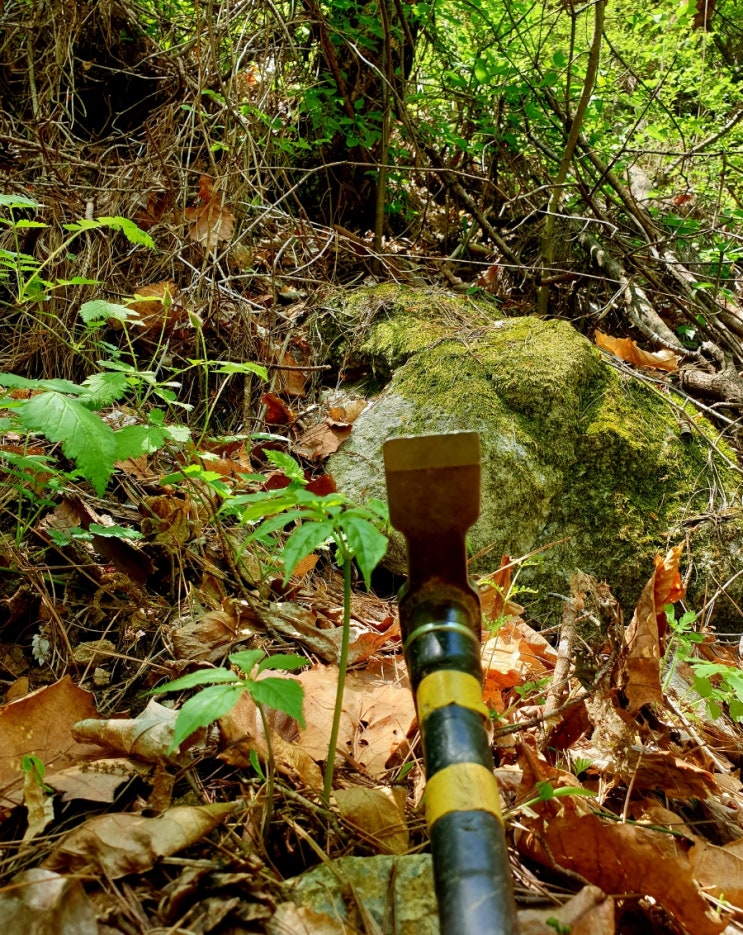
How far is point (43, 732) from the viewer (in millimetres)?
1347

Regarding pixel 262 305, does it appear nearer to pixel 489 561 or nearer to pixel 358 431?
pixel 358 431

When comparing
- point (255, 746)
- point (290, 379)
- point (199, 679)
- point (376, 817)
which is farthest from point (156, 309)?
point (376, 817)

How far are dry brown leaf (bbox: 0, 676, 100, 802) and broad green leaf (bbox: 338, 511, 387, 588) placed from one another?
2.42 feet

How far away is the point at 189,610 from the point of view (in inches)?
72.1

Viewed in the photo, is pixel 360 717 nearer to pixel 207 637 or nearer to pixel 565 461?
pixel 207 637

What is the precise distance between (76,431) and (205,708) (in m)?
0.67

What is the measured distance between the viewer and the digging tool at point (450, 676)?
2.69 feet

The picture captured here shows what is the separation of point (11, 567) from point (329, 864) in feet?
3.54

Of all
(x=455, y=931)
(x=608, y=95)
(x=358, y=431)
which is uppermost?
(x=608, y=95)

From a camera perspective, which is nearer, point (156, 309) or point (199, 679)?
point (199, 679)

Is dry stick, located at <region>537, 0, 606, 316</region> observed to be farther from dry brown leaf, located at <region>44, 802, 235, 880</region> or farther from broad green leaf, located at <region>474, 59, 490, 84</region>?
dry brown leaf, located at <region>44, 802, 235, 880</region>

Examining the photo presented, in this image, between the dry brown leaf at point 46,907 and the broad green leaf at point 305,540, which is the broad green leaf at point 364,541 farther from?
the dry brown leaf at point 46,907

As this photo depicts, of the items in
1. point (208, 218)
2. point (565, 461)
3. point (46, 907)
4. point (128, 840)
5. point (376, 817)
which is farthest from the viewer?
point (208, 218)

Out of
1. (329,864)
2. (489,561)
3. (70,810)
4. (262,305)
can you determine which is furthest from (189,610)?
(262,305)
